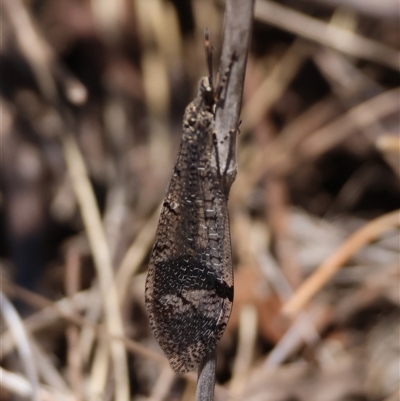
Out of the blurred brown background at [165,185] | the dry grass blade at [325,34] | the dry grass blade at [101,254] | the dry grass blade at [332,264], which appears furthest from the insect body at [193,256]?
the dry grass blade at [325,34]

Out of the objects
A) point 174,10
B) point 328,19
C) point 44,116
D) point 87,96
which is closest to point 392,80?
point 328,19

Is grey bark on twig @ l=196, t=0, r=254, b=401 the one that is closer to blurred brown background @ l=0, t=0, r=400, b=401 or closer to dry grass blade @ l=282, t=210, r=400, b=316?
blurred brown background @ l=0, t=0, r=400, b=401

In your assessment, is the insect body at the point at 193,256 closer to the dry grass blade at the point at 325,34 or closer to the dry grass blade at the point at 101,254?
the dry grass blade at the point at 101,254

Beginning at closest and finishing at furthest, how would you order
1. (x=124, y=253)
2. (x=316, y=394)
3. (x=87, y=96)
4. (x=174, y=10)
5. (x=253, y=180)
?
(x=316, y=394), (x=124, y=253), (x=253, y=180), (x=87, y=96), (x=174, y=10)

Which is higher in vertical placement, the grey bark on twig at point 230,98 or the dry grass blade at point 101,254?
the grey bark on twig at point 230,98

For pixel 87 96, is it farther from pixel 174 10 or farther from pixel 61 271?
pixel 61 271

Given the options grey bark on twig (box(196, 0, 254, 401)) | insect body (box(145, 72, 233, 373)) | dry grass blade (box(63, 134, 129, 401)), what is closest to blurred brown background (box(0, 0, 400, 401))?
dry grass blade (box(63, 134, 129, 401))
